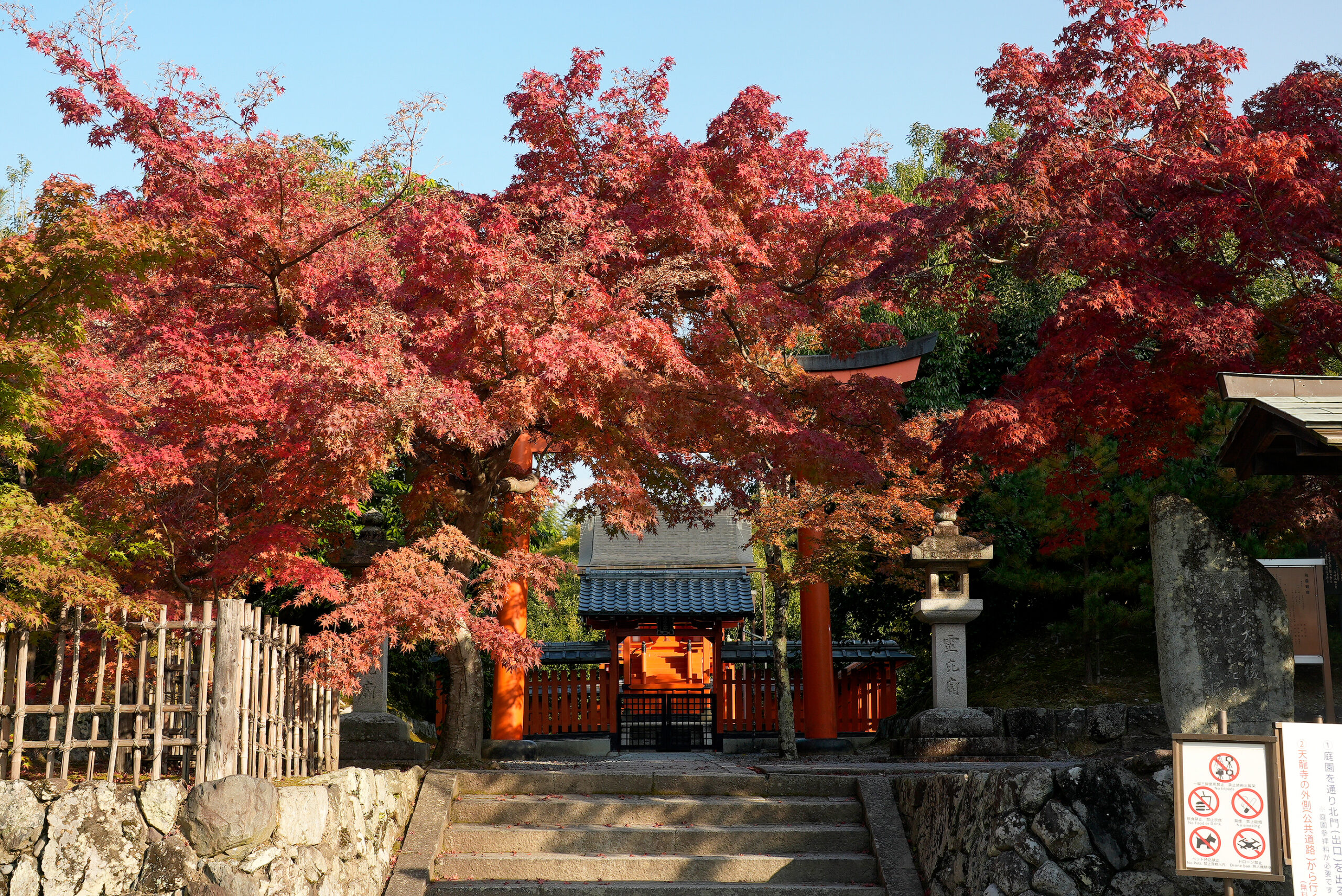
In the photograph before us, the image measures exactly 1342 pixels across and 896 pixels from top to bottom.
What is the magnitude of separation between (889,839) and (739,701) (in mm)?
7598

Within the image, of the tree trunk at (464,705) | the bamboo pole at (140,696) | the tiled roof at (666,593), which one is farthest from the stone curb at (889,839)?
the tiled roof at (666,593)

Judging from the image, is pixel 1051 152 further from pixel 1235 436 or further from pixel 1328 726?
pixel 1328 726

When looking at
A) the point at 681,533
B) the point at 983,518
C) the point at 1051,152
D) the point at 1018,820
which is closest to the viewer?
the point at 1018,820

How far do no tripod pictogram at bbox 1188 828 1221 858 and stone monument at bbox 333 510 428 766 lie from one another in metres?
6.80

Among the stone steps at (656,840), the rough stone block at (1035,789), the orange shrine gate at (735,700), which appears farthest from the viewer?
the orange shrine gate at (735,700)

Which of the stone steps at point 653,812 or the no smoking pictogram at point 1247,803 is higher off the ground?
the no smoking pictogram at point 1247,803

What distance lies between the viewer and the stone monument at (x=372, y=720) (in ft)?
32.1

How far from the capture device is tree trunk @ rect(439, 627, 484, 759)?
9305 mm

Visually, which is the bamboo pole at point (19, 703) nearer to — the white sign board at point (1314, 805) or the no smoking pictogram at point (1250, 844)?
the no smoking pictogram at point (1250, 844)

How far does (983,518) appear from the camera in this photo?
667 inches

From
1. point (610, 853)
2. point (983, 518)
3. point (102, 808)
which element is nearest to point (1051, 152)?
point (610, 853)

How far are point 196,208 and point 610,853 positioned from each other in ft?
18.6

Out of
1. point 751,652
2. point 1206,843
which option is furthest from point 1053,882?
point 751,652

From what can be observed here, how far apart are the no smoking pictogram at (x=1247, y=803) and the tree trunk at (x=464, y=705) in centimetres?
623
